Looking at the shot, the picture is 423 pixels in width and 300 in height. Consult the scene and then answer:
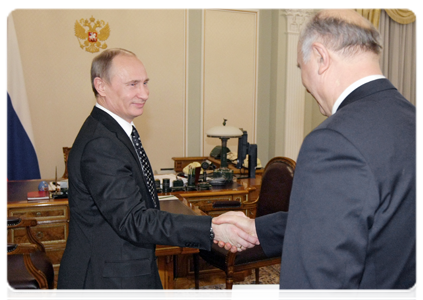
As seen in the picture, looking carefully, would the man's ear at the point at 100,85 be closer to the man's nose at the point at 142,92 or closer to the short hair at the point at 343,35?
the man's nose at the point at 142,92

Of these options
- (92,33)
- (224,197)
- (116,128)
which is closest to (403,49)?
(224,197)

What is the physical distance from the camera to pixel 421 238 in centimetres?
115

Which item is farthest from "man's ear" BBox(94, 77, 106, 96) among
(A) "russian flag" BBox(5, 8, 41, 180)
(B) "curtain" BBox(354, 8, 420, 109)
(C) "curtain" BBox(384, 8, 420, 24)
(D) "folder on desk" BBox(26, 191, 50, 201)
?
(C) "curtain" BBox(384, 8, 420, 24)

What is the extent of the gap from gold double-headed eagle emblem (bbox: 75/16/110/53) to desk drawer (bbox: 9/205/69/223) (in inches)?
127

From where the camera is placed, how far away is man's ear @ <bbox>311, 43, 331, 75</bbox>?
121cm

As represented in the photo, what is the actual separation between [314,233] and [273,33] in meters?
6.22

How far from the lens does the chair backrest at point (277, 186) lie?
3186 mm

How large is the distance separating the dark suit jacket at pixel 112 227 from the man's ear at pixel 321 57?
0.91 metres

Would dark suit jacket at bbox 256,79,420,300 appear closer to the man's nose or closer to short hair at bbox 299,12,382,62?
short hair at bbox 299,12,382,62

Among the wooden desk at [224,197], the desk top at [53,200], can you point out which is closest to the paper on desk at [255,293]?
the wooden desk at [224,197]

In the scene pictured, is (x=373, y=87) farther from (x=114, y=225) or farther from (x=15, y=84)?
(x=15, y=84)

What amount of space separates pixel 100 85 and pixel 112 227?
687 millimetres

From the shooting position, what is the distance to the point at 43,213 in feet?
11.7

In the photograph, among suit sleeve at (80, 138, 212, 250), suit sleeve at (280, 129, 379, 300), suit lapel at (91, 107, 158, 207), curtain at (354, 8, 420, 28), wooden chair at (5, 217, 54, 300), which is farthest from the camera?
curtain at (354, 8, 420, 28)
